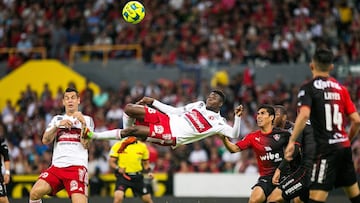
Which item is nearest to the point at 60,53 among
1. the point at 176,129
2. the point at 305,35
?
the point at 305,35

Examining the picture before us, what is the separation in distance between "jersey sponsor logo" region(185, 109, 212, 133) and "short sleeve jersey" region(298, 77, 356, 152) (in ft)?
11.8

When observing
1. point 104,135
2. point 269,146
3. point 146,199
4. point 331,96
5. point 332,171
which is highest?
point 331,96

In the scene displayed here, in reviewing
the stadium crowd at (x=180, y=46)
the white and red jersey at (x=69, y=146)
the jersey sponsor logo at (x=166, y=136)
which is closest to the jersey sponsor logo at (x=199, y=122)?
the jersey sponsor logo at (x=166, y=136)

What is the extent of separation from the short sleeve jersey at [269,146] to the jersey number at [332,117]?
9.54ft

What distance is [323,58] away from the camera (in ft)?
34.8

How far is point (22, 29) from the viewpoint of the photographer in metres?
30.3

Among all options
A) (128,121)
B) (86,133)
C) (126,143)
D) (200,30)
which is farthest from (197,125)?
(200,30)

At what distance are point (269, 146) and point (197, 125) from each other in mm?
1300

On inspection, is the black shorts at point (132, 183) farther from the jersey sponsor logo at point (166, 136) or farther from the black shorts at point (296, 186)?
the black shorts at point (296, 186)

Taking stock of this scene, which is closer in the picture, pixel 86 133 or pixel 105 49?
pixel 86 133

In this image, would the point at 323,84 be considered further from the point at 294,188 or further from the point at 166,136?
the point at 166,136

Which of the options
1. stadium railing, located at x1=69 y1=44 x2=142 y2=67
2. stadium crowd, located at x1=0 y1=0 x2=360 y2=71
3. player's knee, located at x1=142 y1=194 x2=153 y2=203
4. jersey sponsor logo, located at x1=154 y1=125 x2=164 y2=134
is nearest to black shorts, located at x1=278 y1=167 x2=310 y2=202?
jersey sponsor logo, located at x1=154 y1=125 x2=164 y2=134

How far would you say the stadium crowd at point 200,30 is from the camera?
86.5ft

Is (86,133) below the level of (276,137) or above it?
above
